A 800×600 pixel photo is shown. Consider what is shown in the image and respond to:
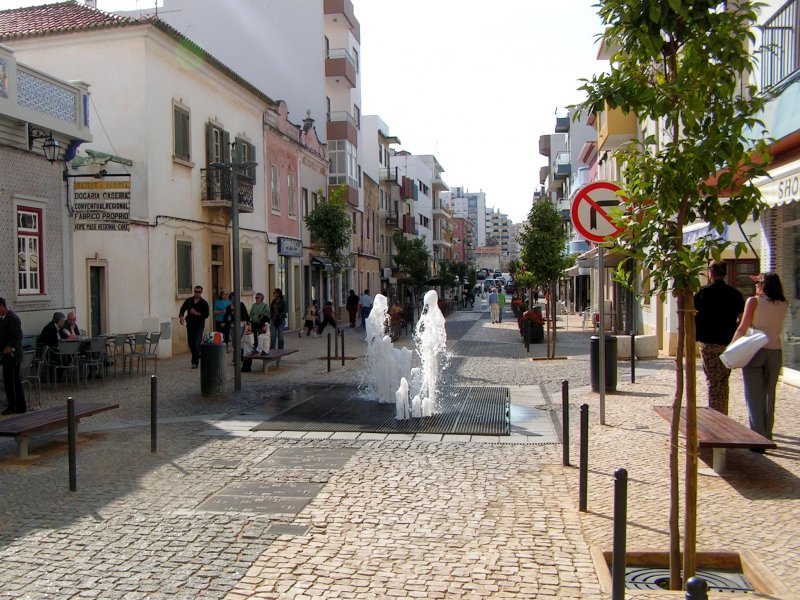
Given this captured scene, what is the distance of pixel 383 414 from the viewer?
1041cm

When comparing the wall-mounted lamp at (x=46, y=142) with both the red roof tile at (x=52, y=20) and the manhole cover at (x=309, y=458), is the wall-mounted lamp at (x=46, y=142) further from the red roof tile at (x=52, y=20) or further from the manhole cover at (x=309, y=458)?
the manhole cover at (x=309, y=458)

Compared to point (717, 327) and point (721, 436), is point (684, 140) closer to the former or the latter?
point (721, 436)

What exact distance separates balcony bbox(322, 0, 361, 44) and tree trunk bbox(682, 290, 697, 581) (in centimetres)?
3580

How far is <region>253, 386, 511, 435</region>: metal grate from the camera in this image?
939 centimetres

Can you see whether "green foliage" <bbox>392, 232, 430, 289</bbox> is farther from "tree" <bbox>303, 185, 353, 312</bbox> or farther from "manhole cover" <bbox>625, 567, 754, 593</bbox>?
"manhole cover" <bbox>625, 567, 754, 593</bbox>

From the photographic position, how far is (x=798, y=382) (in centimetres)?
1155

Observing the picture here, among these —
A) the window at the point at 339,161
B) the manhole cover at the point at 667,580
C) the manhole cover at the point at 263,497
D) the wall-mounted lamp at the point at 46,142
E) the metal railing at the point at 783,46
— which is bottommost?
the manhole cover at the point at 667,580

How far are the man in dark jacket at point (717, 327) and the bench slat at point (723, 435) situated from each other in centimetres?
79

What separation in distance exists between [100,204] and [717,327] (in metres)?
11.9

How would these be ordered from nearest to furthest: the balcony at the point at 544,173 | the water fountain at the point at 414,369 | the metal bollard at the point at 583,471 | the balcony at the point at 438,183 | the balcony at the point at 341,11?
the metal bollard at the point at 583,471 → the water fountain at the point at 414,369 → the balcony at the point at 341,11 → the balcony at the point at 544,173 → the balcony at the point at 438,183

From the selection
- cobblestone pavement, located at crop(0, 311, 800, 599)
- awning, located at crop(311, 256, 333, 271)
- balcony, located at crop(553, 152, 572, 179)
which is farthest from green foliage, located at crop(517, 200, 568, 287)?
balcony, located at crop(553, 152, 572, 179)

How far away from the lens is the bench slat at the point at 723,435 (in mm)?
6156

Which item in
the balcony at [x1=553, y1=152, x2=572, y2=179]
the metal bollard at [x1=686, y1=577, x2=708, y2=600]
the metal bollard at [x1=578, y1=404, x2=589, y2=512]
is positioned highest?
the balcony at [x1=553, y1=152, x2=572, y2=179]

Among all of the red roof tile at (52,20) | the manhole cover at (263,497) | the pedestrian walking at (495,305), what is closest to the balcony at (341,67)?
the pedestrian walking at (495,305)
